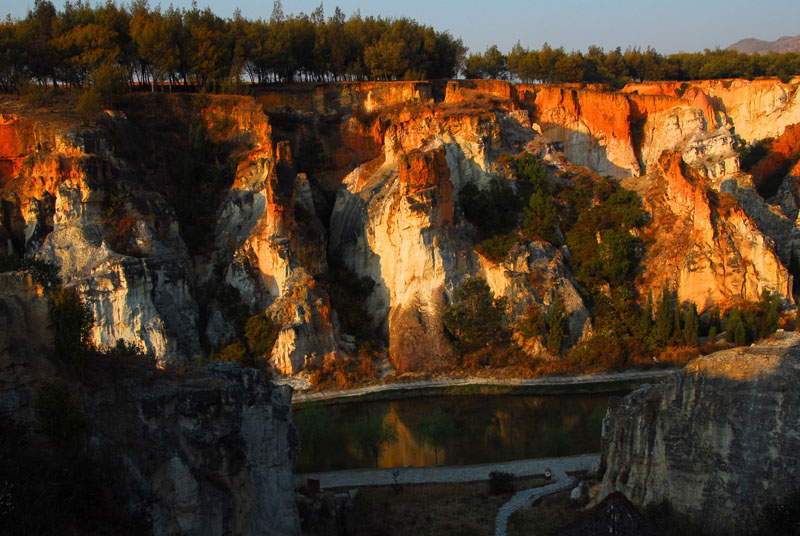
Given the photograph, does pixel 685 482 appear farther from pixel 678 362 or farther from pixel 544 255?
pixel 544 255

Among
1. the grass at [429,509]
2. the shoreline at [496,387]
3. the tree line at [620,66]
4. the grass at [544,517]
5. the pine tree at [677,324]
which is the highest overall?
the tree line at [620,66]

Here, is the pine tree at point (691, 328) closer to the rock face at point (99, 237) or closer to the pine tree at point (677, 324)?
the pine tree at point (677, 324)

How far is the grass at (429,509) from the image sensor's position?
54.2 ft

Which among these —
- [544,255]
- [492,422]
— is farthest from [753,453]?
[544,255]

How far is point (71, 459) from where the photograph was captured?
33.7 feet

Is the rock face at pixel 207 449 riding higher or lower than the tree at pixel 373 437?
higher

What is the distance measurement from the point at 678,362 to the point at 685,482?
1821cm

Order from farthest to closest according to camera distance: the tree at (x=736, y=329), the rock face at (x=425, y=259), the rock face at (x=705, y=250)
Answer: the rock face at (x=705, y=250) → the rock face at (x=425, y=259) → the tree at (x=736, y=329)

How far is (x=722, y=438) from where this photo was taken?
13609 mm

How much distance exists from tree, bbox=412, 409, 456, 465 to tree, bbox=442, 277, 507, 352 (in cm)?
828

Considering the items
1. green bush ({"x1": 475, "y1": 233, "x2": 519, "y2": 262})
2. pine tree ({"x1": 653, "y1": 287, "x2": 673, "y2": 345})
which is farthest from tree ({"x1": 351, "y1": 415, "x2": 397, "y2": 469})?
pine tree ({"x1": 653, "y1": 287, "x2": 673, "y2": 345})

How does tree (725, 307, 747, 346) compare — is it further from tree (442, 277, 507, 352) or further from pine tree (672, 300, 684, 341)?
tree (442, 277, 507, 352)

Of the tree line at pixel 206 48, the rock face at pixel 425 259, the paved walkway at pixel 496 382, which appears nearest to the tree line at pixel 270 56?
the tree line at pixel 206 48

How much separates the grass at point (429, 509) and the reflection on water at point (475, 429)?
2.97m
